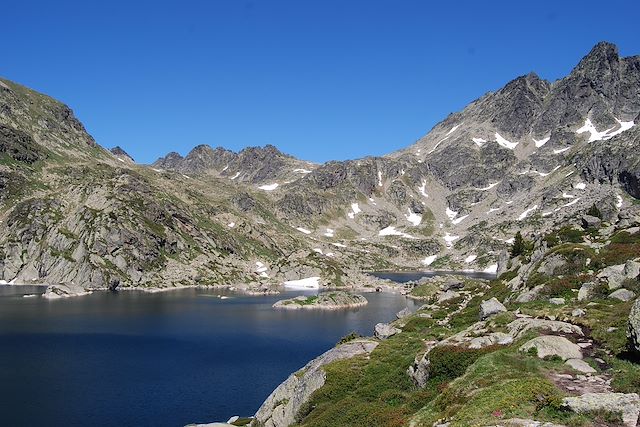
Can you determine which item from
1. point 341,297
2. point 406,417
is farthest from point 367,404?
point 341,297

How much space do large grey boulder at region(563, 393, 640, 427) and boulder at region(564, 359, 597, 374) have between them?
616 centimetres

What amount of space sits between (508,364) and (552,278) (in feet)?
96.1

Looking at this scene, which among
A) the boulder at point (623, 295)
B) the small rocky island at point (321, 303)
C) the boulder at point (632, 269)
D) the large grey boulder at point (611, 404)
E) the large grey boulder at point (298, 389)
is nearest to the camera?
the large grey boulder at point (611, 404)

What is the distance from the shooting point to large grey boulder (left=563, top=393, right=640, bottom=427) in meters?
18.1

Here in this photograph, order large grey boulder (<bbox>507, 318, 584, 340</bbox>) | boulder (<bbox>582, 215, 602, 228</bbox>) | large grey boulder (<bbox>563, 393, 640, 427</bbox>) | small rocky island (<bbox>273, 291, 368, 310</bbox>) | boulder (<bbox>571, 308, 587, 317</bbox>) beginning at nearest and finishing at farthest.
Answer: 1. large grey boulder (<bbox>563, 393, 640, 427</bbox>)
2. large grey boulder (<bbox>507, 318, 584, 340</bbox>)
3. boulder (<bbox>571, 308, 587, 317</bbox>)
4. boulder (<bbox>582, 215, 602, 228</bbox>)
5. small rocky island (<bbox>273, 291, 368, 310</bbox>)

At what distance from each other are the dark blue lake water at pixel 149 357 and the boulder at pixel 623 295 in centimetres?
4829

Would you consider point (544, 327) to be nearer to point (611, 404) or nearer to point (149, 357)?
point (611, 404)

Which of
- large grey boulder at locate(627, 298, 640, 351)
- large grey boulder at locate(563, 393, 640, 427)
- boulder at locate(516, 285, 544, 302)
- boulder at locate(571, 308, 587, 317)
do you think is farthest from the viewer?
boulder at locate(516, 285, 544, 302)

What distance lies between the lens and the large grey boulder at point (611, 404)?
18.1 metres

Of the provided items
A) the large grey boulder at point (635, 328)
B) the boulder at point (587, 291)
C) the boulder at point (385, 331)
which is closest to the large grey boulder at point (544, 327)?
the large grey boulder at point (635, 328)

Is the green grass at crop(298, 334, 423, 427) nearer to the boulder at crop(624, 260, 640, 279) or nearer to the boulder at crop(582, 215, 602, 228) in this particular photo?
the boulder at crop(624, 260, 640, 279)

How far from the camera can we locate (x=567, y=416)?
1844 centimetres

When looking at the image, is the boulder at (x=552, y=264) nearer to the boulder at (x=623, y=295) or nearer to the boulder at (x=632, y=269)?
the boulder at (x=632, y=269)

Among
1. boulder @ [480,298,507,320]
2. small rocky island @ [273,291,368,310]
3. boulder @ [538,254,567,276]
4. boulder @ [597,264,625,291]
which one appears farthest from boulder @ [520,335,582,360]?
small rocky island @ [273,291,368,310]
